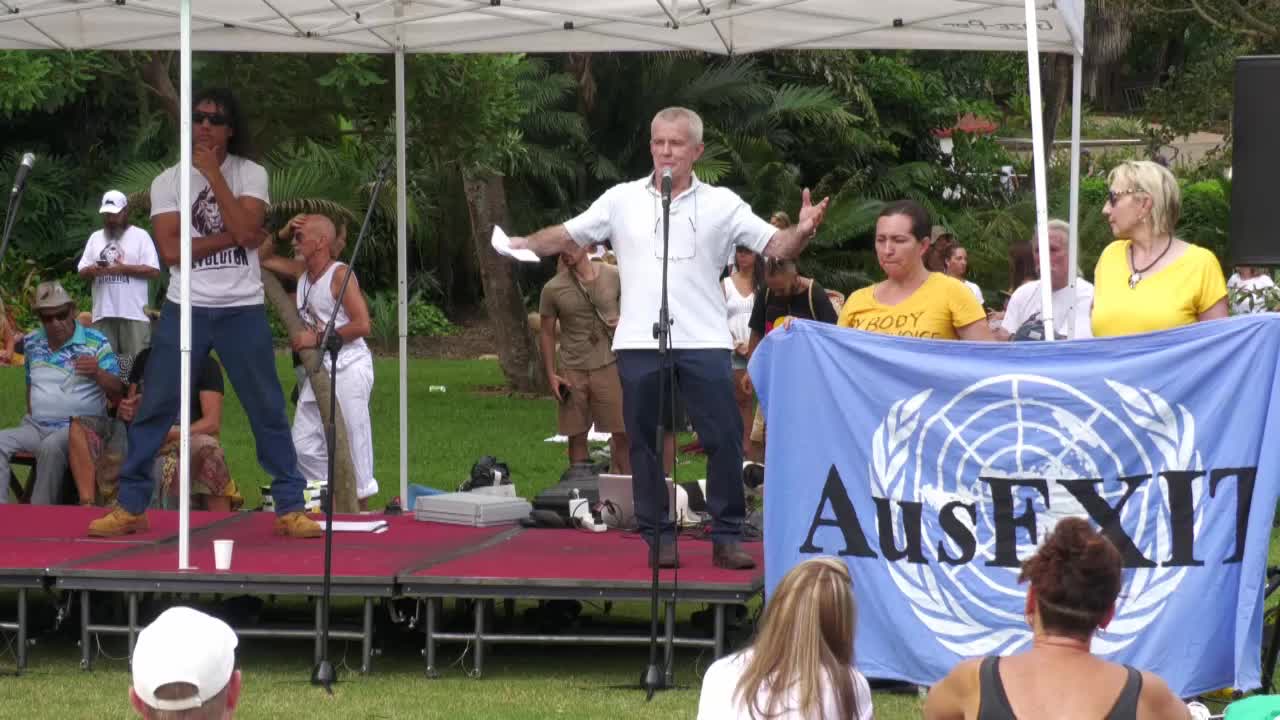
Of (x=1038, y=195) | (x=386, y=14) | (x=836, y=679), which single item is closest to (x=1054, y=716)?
(x=836, y=679)

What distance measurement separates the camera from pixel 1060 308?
9.27 metres

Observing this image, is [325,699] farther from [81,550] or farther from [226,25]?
[226,25]

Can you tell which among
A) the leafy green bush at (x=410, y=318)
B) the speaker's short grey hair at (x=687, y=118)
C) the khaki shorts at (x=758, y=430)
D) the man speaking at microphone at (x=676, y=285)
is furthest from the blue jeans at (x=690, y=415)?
the leafy green bush at (x=410, y=318)

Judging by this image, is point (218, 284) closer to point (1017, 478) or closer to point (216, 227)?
point (216, 227)

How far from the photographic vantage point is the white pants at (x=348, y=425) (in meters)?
10.7

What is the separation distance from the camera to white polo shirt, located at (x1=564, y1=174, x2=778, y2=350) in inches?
292

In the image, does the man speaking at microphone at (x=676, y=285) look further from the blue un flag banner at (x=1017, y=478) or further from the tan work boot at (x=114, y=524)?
the tan work boot at (x=114, y=524)

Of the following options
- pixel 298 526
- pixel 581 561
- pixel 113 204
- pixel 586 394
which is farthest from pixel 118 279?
pixel 581 561

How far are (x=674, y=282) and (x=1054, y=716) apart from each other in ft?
12.4

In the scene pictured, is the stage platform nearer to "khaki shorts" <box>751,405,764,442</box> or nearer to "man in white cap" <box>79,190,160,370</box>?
"khaki shorts" <box>751,405,764,442</box>

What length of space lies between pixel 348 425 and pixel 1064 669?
7231 mm

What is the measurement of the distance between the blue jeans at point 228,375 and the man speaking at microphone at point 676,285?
1527 mm

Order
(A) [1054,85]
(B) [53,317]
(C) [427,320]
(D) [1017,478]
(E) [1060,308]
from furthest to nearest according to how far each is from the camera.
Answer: (C) [427,320] < (A) [1054,85] < (B) [53,317] < (E) [1060,308] < (D) [1017,478]

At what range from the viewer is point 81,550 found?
8.15 metres
